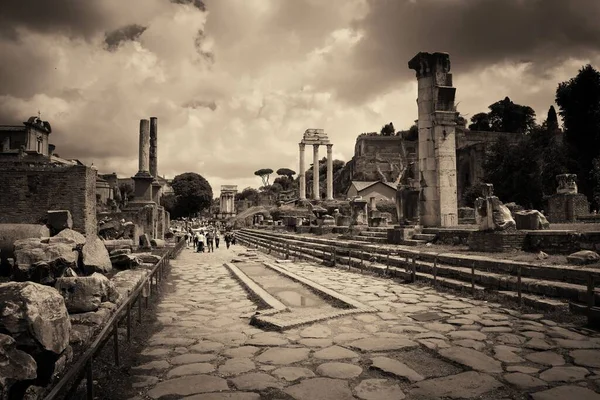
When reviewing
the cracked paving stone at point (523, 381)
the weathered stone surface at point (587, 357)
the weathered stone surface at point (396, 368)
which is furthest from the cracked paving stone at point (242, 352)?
the weathered stone surface at point (587, 357)

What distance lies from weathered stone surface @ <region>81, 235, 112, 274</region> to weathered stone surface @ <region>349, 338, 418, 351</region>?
537 cm

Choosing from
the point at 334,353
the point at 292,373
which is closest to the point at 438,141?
the point at 334,353

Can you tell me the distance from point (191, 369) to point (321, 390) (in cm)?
131

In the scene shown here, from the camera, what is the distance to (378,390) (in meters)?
3.12

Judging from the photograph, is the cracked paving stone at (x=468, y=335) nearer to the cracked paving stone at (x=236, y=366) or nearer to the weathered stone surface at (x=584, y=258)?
the cracked paving stone at (x=236, y=366)

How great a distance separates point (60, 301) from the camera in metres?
3.24

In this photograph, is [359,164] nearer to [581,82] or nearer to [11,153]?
[581,82]

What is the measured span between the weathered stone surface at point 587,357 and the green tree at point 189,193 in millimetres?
69881

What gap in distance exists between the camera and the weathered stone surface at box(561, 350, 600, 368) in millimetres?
3545

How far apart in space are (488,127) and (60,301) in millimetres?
87177

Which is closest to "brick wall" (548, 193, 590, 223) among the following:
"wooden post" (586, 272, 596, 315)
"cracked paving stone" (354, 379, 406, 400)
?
"wooden post" (586, 272, 596, 315)

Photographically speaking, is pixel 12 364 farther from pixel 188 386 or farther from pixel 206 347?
pixel 206 347

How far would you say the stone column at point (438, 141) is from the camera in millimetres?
14453

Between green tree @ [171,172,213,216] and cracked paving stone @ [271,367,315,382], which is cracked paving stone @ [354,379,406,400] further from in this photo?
green tree @ [171,172,213,216]
